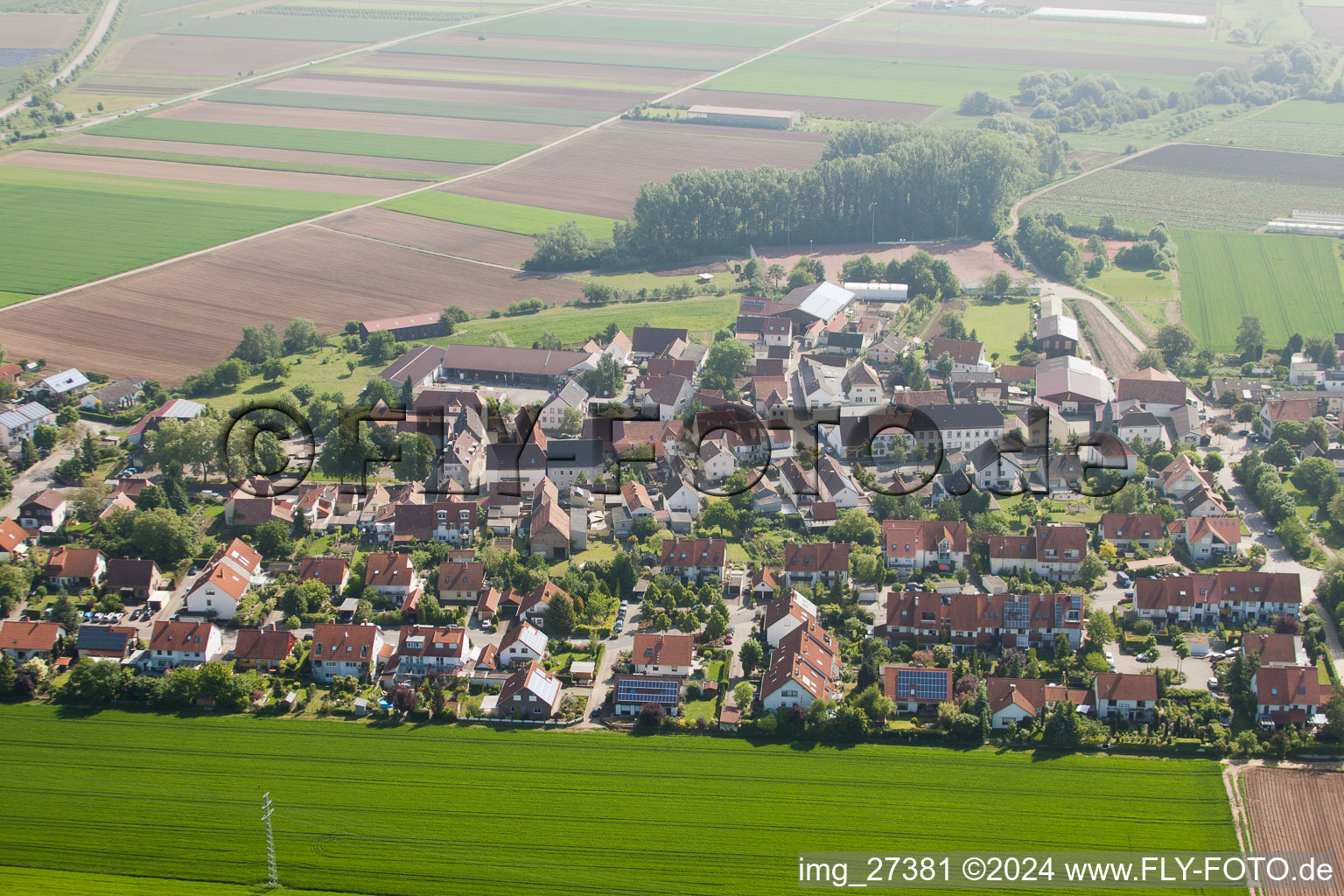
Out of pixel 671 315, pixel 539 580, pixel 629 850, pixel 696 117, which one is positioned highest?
pixel 696 117

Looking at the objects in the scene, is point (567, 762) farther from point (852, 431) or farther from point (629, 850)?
point (852, 431)

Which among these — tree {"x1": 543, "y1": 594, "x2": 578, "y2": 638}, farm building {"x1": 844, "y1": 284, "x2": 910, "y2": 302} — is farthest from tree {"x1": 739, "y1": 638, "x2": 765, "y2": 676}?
farm building {"x1": 844, "y1": 284, "x2": 910, "y2": 302}

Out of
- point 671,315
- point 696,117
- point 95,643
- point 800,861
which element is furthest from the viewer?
point 696,117

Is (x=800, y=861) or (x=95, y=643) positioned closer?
(x=800, y=861)

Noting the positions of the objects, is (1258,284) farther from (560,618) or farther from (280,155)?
(280,155)

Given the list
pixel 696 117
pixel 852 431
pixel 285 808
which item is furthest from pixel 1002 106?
pixel 285 808

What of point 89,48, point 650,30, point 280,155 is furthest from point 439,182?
point 89,48

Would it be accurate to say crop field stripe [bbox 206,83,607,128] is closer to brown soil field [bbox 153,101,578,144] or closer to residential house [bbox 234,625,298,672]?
brown soil field [bbox 153,101,578,144]
